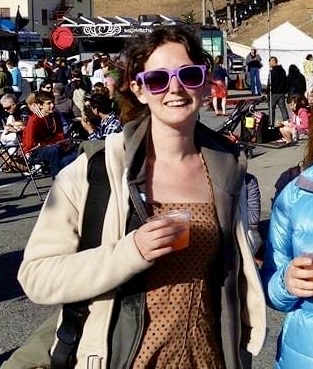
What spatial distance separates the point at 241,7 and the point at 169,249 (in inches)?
3147

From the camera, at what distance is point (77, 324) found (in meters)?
2.22

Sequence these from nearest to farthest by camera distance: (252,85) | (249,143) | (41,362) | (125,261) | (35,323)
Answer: (125,261)
(41,362)
(35,323)
(249,143)
(252,85)

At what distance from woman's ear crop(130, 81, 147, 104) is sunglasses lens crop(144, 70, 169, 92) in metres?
0.08

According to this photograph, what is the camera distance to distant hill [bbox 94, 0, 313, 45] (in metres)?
63.3

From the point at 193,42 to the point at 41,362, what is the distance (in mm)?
987

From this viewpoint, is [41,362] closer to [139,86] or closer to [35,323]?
[139,86]

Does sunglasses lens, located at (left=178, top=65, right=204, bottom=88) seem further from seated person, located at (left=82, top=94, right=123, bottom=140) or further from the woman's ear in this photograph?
seated person, located at (left=82, top=94, right=123, bottom=140)

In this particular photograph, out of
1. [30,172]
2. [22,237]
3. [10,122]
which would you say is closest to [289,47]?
[10,122]

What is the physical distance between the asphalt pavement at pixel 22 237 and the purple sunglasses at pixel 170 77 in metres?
1.72

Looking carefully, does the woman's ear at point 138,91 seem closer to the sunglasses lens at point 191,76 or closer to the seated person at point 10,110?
the sunglasses lens at point 191,76

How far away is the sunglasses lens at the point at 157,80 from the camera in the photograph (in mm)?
2279

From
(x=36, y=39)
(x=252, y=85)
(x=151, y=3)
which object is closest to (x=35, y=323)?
(x=252, y=85)

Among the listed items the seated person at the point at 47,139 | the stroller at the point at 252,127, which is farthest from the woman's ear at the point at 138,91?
the stroller at the point at 252,127

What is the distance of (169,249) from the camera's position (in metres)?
2.06
